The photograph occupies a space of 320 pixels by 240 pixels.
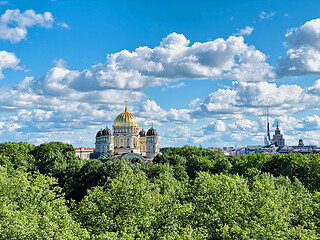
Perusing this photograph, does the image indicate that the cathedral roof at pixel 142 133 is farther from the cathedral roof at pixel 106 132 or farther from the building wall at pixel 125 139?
the cathedral roof at pixel 106 132

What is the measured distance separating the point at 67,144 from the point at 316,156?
75.9 metres

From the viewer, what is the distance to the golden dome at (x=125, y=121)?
602 feet

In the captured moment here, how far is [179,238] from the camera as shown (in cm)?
2894

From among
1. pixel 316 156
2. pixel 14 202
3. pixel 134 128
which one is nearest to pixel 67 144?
pixel 134 128

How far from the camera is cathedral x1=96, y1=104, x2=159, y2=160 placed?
180 metres

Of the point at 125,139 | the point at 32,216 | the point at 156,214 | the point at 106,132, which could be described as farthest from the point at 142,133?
the point at 32,216

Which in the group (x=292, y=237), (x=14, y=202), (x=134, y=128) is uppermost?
(x=134, y=128)

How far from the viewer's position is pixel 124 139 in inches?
7190

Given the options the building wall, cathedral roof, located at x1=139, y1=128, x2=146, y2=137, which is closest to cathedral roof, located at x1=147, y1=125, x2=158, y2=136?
cathedral roof, located at x1=139, y1=128, x2=146, y2=137

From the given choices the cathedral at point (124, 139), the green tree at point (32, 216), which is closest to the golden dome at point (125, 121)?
the cathedral at point (124, 139)

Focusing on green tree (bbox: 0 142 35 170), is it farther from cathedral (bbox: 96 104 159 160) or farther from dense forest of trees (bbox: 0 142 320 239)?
cathedral (bbox: 96 104 159 160)

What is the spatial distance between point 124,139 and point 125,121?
327 inches

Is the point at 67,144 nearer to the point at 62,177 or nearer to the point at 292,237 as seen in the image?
the point at 62,177

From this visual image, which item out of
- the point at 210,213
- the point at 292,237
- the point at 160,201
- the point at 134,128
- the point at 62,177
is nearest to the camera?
the point at 292,237
